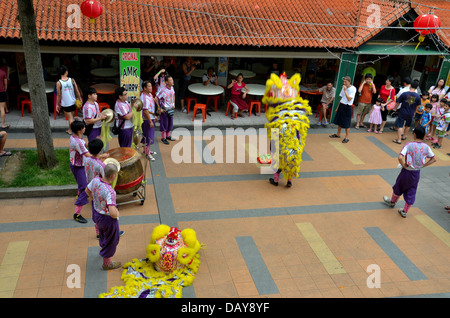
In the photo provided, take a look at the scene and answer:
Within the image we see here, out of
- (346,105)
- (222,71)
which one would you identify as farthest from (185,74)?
(346,105)

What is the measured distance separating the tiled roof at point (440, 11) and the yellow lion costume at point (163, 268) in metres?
11.0

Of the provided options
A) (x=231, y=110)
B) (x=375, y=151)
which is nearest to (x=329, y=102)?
(x=375, y=151)

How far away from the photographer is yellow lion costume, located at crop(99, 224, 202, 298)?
609 centimetres

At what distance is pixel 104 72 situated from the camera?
14.4 m

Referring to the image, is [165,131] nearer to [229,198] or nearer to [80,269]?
[229,198]

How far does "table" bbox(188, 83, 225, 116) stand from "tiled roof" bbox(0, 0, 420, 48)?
160 cm

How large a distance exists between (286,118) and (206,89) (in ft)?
17.3

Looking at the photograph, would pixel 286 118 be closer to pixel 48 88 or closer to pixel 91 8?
pixel 91 8

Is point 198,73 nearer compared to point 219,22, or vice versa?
point 219,22

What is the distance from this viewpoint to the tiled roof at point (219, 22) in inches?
458

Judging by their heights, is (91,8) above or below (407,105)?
above

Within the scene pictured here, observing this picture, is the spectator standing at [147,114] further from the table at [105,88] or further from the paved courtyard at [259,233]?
the table at [105,88]

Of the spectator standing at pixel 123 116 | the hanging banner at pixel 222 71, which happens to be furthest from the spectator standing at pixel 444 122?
the spectator standing at pixel 123 116
